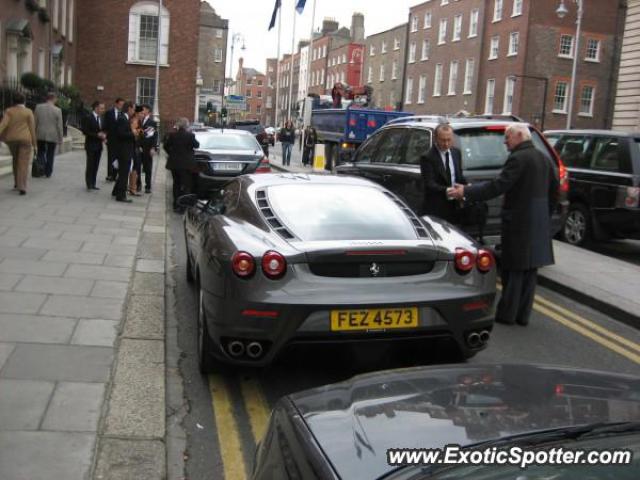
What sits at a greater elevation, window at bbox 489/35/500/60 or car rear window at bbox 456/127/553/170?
window at bbox 489/35/500/60

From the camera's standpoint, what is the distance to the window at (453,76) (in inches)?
2108

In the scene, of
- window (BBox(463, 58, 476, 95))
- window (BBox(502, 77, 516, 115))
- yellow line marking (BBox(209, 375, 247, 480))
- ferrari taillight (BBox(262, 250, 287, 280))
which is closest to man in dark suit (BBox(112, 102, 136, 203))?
yellow line marking (BBox(209, 375, 247, 480))

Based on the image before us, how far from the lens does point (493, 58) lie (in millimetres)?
48938

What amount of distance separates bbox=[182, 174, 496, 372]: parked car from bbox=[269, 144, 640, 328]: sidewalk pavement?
2824 mm

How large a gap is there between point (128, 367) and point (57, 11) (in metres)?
31.2

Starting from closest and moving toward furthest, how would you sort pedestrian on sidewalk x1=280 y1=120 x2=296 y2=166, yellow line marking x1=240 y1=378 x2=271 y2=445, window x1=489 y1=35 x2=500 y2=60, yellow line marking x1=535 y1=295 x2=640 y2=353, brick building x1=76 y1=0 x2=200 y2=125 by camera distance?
yellow line marking x1=240 y1=378 x2=271 y2=445
yellow line marking x1=535 y1=295 x2=640 y2=353
pedestrian on sidewalk x1=280 y1=120 x2=296 y2=166
brick building x1=76 y1=0 x2=200 y2=125
window x1=489 y1=35 x2=500 y2=60

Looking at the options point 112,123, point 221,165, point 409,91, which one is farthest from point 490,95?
point 112,123

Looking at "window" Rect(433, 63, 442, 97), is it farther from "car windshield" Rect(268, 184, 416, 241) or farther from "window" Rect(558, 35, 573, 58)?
"car windshield" Rect(268, 184, 416, 241)

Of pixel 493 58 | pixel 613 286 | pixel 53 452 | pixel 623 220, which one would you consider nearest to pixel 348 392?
pixel 53 452

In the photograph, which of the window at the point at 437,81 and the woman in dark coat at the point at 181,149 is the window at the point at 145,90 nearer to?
the window at the point at 437,81

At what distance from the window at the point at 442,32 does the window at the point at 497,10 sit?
6642 millimetres

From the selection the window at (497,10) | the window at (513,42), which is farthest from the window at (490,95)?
the window at (497,10)

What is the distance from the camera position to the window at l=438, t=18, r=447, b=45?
55.5 m

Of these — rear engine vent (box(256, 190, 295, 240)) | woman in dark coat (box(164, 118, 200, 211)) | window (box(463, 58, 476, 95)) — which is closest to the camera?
rear engine vent (box(256, 190, 295, 240))
